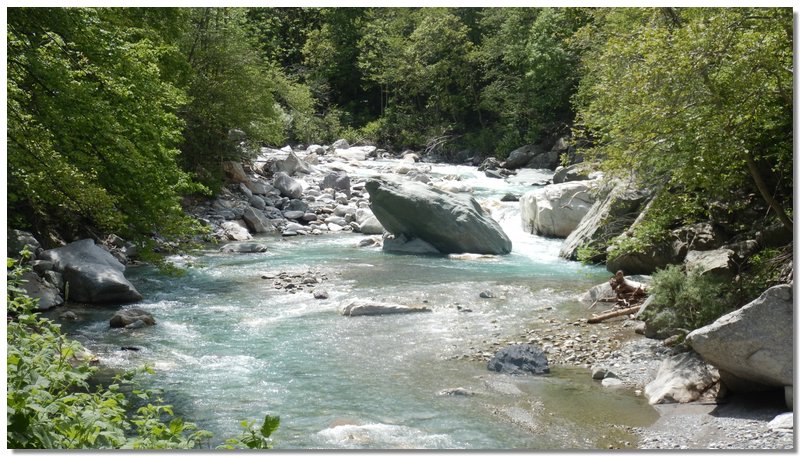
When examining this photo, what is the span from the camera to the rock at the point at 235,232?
648 inches

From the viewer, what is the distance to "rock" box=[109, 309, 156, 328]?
9.23 meters

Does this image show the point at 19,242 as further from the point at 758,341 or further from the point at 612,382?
the point at 758,341

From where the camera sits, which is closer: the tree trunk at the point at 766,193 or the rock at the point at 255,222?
the tree trunk at the point at 766,193

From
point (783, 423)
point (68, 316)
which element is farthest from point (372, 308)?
point (783, 423)

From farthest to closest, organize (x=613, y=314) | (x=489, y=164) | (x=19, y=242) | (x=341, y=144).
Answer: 1. (x=341, y=144)
2. (x=489, y=164)
3. (x=19, y=242)
4. (x=613, y=314)

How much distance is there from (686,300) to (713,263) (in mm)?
689

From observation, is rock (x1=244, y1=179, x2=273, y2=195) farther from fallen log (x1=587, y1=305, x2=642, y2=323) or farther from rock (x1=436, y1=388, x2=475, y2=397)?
rock (x1=436, y1=388, x2=475, y2=397)

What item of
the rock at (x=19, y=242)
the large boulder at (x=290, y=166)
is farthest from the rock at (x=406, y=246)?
the large boulder at (x=290, y=166)

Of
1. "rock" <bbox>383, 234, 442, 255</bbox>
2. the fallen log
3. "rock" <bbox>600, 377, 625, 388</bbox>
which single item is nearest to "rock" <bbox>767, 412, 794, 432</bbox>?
"rock" <bbox>600, 377, 625, 388</bbox>

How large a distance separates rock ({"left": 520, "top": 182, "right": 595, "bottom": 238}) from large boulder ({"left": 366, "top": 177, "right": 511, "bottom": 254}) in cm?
140

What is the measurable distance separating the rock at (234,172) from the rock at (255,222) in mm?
2412

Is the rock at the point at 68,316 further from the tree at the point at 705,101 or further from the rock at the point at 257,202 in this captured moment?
the rock at the point at 257,202

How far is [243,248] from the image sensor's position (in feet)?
49.3

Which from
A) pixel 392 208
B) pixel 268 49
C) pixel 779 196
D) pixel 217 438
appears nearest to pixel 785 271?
pixel 779 196
